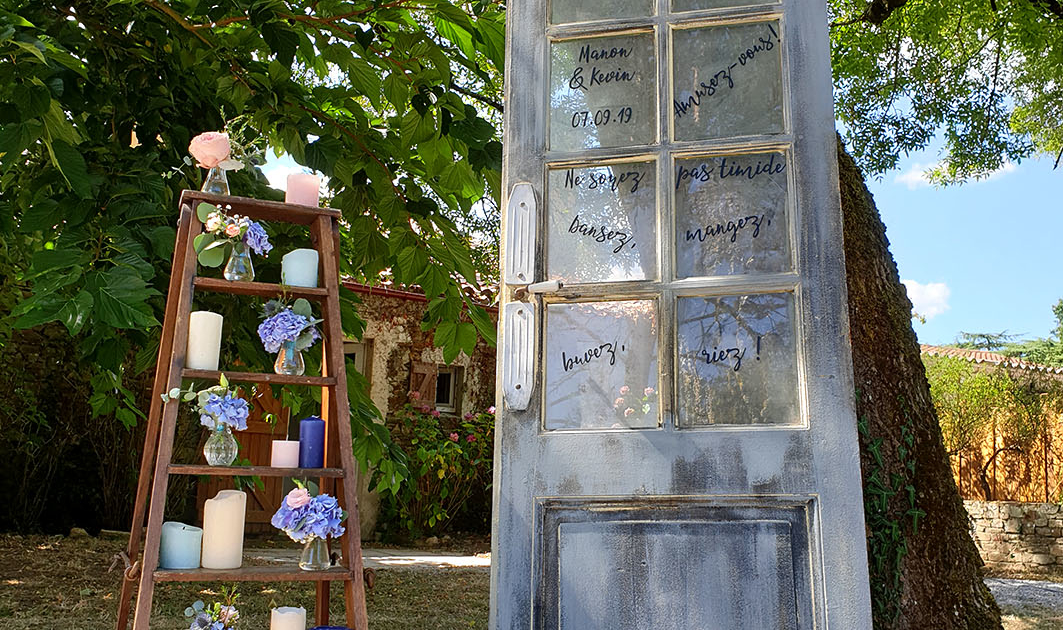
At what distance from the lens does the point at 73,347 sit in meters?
6.61

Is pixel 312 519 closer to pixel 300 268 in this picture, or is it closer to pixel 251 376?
pixel 251 376

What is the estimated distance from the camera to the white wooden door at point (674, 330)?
1906 millimetres

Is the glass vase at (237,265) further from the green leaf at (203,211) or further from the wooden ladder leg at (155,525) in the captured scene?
the wooden ladder leg at (155,525)

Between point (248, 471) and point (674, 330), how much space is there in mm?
1020

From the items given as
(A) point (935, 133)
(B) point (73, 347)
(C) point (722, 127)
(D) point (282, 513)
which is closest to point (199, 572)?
(D) point (282, 513)

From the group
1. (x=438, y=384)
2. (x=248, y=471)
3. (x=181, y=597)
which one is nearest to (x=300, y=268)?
Result: (x=248, y=471)

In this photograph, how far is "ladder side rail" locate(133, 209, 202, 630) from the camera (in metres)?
1.88

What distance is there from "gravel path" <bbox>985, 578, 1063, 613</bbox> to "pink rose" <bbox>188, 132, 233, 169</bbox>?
4.92m

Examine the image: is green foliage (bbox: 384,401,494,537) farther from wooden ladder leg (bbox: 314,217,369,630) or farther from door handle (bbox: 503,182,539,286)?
door handle (bbox: 503,182,539,286)

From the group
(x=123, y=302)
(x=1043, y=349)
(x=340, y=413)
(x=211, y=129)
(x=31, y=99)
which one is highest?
(x=1043, y=349)

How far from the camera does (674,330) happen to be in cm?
205

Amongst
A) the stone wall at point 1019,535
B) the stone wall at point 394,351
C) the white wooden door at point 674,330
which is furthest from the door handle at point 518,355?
the stone wall at point 1019,535

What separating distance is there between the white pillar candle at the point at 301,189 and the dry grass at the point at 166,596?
2080 mm

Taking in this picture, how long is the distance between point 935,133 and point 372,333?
4.75 meters
